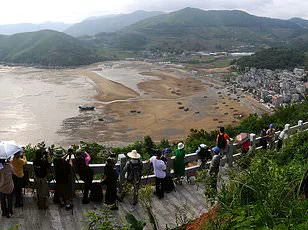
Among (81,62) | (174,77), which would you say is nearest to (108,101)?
(174,77)

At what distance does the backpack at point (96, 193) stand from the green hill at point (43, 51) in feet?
336

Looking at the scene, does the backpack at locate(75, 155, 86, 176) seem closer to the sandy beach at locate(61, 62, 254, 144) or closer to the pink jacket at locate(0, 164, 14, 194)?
the pink jacket at locate(0, 164, 14, 194)

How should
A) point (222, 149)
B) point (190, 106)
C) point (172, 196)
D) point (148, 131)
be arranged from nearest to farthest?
point (172, 196) < point (222, 149) < point (148, 131) < point (190, 106)

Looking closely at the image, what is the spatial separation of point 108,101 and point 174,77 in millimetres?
26701

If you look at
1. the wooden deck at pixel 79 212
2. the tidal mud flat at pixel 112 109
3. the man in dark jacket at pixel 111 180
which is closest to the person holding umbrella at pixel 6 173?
the wooden deck at pixel 79 212

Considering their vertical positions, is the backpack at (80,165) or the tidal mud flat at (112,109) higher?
the backpack at (80,165)

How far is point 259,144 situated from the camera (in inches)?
420

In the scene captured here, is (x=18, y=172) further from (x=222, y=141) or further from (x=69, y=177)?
(x=222, y=141)

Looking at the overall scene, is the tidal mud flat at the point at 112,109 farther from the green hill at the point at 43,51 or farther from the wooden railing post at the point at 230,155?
the green hill at the point at 43,51

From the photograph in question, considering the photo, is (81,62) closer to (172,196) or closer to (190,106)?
(190,106)

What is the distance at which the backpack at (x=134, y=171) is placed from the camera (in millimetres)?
6977

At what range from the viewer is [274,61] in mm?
90500

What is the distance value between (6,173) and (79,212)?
1498 mm

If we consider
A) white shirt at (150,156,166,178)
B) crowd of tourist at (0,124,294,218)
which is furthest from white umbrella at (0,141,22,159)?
white shirt at (150,156,166,178)
